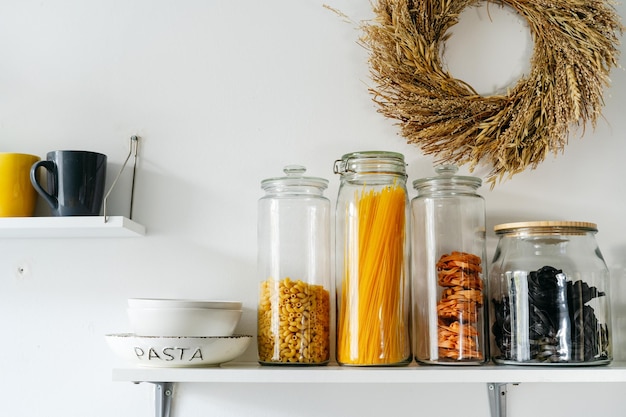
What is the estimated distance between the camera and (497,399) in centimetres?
125

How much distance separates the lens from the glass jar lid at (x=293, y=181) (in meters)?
1.22

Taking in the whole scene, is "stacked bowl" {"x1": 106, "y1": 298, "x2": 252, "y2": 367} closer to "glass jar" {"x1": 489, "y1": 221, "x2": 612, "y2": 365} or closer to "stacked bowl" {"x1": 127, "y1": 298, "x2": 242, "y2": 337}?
"stacked bowl" {"x1": 127, "y1": 298, "x2": 242, "y2": 337}

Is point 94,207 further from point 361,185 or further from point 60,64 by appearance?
point 361,185

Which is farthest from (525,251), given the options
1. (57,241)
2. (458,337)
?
(57,241)

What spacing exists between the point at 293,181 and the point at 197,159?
234mm

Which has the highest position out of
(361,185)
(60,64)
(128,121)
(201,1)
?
(201,1)

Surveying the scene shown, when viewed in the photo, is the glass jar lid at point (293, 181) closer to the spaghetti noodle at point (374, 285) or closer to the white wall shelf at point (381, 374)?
the spaghetti noodle at point (374, 285)

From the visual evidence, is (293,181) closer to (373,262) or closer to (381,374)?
(373,262)

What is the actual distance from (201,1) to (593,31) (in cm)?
73

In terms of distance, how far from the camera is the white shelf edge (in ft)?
3.55

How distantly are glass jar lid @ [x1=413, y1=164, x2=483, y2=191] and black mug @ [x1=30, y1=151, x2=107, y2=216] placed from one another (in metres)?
0.58

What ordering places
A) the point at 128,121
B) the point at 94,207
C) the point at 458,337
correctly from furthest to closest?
the point at 128,121
the point at 94,207
the point at 458,337

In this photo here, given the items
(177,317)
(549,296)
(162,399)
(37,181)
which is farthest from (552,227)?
(37,181)

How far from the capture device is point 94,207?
49.3 inches
